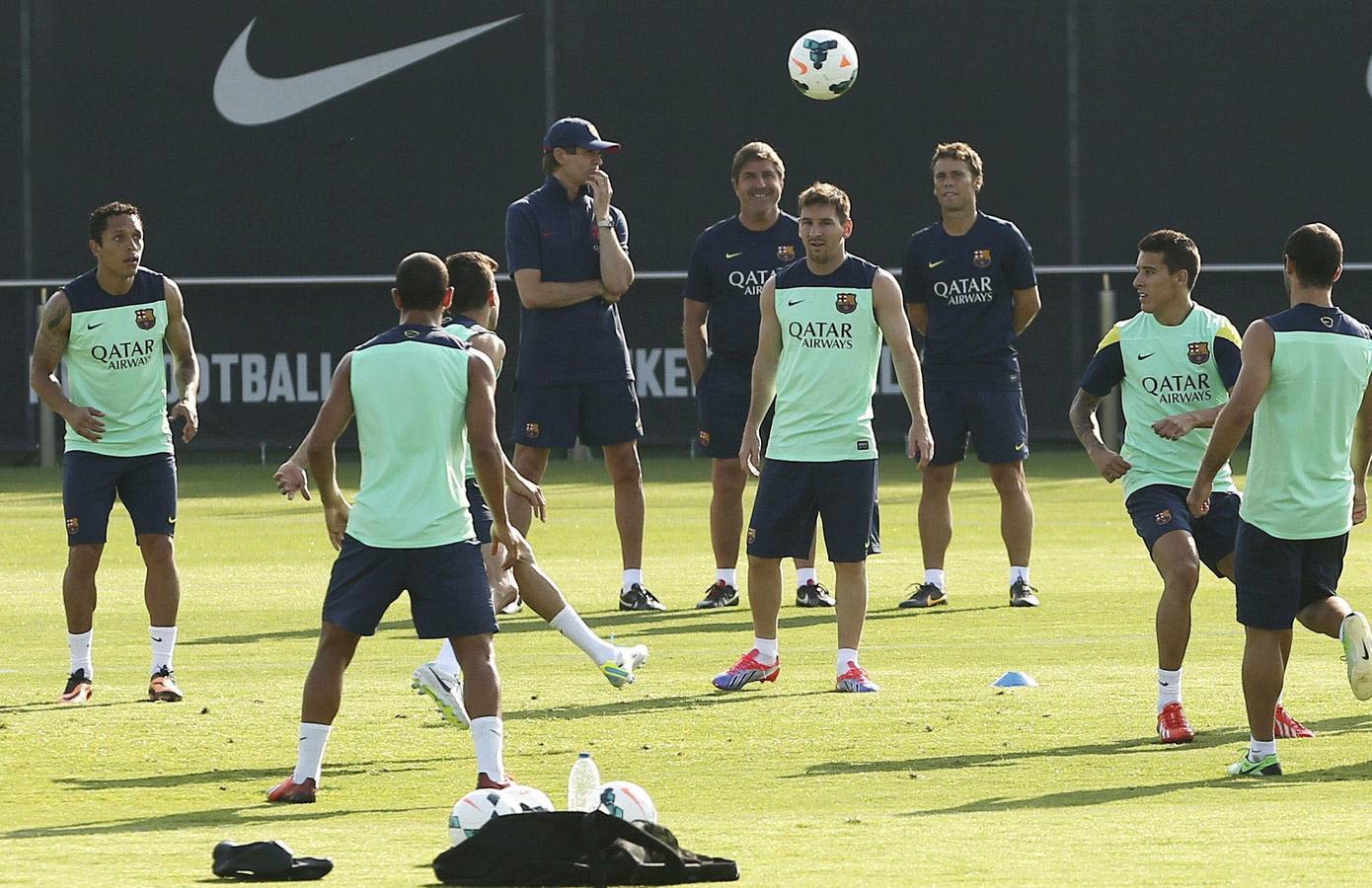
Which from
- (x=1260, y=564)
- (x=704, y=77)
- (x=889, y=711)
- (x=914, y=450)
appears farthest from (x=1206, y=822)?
(x=704, y=77)

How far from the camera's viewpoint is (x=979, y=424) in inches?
531

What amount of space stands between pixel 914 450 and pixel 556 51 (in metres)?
15.4

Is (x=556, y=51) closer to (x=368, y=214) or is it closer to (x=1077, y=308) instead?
(x=368, y=214)

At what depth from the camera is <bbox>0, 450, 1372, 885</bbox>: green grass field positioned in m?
6.68

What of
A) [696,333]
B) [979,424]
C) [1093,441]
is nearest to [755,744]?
[1093,441]

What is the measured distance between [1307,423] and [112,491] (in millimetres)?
5319

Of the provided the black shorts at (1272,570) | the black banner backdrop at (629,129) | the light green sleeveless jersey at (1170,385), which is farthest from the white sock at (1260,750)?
the black banner backdrop at (629,129)

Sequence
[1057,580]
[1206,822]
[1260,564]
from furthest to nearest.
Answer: [1057,580] → [1260,564] → [1206,822]

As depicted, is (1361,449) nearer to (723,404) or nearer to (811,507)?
(811,507)

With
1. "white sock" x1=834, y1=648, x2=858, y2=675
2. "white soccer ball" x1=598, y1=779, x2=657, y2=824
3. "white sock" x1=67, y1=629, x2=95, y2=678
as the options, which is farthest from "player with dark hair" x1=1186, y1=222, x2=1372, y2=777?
"white sock" x1=67, y1=629, x2=95, y2=678

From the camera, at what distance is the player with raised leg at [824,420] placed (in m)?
10.1

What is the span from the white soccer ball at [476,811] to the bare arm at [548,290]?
257 inches

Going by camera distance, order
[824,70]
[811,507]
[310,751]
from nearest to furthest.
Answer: [310,751] < [811,507] < [824,70]

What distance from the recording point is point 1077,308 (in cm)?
2417
